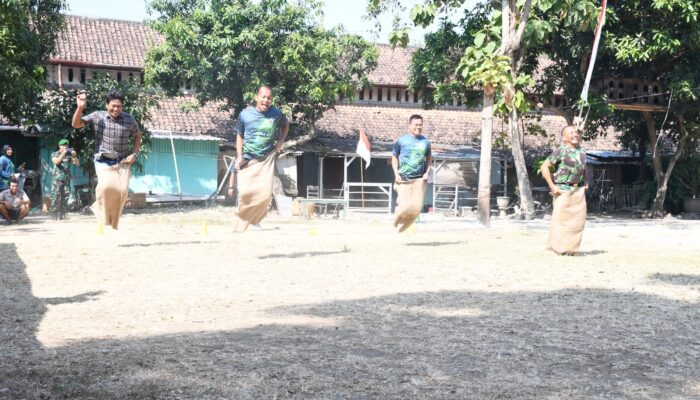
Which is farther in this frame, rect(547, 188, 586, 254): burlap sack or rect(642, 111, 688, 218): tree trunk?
rect(642, 111, 688, 218): tree trunk

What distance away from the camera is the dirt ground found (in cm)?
412

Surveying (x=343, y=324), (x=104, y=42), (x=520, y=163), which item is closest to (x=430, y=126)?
(x=520, y=163)

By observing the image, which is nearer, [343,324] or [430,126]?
[343,324]

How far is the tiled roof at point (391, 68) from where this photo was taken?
33.0 metres

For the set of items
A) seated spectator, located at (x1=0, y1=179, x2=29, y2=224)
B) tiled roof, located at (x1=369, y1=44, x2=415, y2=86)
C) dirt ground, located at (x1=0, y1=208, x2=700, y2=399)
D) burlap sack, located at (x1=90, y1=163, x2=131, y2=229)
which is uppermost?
tiled roof, located at (x1=369, y1=44, x2=415, y2=86)

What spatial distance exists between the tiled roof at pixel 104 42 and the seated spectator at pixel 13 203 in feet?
42.2

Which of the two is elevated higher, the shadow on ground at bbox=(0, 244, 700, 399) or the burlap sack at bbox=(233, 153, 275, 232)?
the burlap sack at bbox=(233, 153, 275, 232)

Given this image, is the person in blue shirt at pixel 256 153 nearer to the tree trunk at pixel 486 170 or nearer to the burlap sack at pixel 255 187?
the burlap sack at pixel 255 187

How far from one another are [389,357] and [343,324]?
1.03m

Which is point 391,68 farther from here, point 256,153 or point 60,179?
point 256,153

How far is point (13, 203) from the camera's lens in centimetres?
1738

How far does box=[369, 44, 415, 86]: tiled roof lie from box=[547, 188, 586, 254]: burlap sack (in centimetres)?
2185

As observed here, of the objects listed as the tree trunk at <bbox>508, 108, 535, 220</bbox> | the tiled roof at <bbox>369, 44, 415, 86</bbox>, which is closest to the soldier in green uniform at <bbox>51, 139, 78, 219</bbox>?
the tree trunk at <bbox>508, 108, 535, 220</bbox>

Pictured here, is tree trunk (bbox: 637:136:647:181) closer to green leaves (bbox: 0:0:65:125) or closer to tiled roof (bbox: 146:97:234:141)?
tiled roof (bbox: 146:97:234:141)
